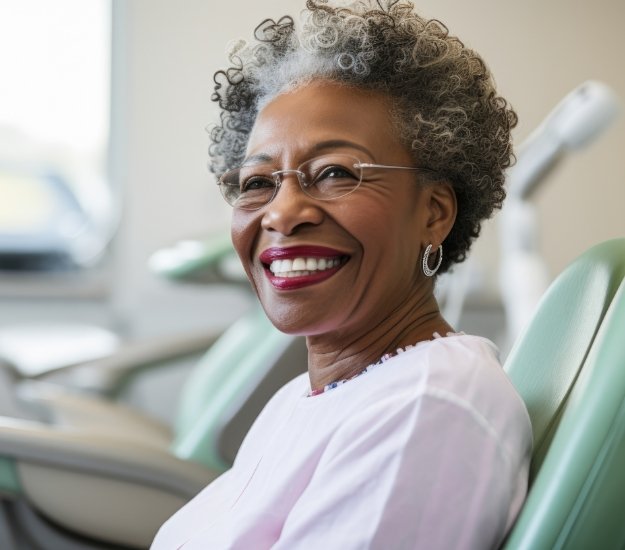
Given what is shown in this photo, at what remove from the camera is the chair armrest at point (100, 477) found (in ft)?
5.30

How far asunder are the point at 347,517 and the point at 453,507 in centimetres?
9

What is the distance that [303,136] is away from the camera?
3.13ft

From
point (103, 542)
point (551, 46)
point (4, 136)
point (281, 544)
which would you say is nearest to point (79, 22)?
point (4, 136)

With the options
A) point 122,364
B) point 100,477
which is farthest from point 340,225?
point 122,364

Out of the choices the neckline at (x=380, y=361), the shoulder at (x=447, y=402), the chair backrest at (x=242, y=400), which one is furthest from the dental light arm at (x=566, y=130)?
the shoulder at (x=447, y=402)

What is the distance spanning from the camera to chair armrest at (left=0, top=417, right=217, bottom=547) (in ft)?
5.30

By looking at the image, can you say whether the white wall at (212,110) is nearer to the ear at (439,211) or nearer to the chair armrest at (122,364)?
the chair armrest at (122,364)

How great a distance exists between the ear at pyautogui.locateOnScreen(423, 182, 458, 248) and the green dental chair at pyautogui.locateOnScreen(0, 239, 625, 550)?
147mm

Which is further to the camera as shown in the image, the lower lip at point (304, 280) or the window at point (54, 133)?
the window at point (54, 133)

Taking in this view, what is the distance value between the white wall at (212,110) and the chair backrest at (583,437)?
2.25m

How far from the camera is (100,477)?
165 centimetres

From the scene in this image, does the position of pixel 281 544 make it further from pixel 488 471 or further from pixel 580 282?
pixel 580 282

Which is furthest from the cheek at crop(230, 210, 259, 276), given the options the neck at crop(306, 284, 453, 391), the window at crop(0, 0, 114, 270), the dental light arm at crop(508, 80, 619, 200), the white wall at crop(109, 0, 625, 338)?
the window at crop(0, 0, 114, 270)

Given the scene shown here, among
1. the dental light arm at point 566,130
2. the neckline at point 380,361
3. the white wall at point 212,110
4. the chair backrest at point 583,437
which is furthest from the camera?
the white wall at point 212,110
